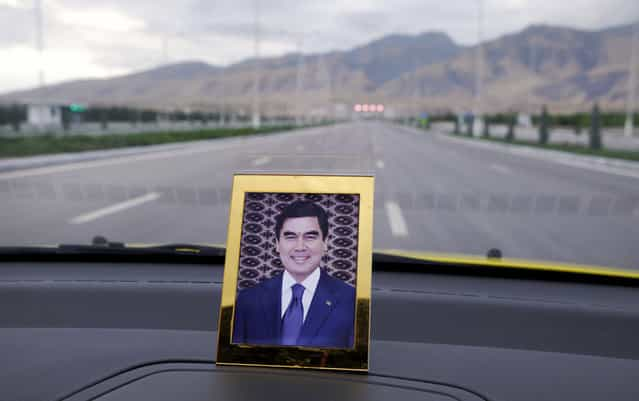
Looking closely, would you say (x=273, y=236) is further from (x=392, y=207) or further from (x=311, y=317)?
(x=392, y=207)

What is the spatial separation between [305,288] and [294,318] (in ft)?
0.32

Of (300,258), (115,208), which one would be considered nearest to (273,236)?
(300,258)

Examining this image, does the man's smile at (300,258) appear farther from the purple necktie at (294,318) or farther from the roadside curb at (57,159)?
the roadside curb at (57,159)

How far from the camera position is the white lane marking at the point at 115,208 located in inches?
384

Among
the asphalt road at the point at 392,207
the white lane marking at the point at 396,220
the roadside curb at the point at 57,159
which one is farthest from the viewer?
the roadside curb at the point at 57,159

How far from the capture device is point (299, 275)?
2.11 m

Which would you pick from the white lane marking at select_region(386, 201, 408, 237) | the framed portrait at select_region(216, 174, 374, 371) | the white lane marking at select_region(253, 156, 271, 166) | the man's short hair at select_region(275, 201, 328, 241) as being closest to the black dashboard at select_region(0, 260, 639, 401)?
the framed portrait at select_region(216, 174, 374, 371)

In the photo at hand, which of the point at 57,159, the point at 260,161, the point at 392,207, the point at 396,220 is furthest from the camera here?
the point at 57,159

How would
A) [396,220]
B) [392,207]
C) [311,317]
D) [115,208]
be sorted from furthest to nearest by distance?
[392,207]
[115,208]
[396,220]
[311,317]

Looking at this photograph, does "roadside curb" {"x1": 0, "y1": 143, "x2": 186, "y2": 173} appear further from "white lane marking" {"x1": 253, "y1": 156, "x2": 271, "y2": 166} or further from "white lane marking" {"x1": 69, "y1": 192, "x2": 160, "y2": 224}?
"white lane marking" {"x1": 253, "y1": 156, "x2": 271, "y2": 166}

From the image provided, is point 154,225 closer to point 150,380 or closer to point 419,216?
point 419,216

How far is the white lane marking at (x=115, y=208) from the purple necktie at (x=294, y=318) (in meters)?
8.05

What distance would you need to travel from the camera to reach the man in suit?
2.07m

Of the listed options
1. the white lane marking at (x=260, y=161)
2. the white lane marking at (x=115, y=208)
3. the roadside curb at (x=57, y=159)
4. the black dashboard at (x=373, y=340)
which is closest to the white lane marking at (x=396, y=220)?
the white lane marking at (x=115, y=208)
